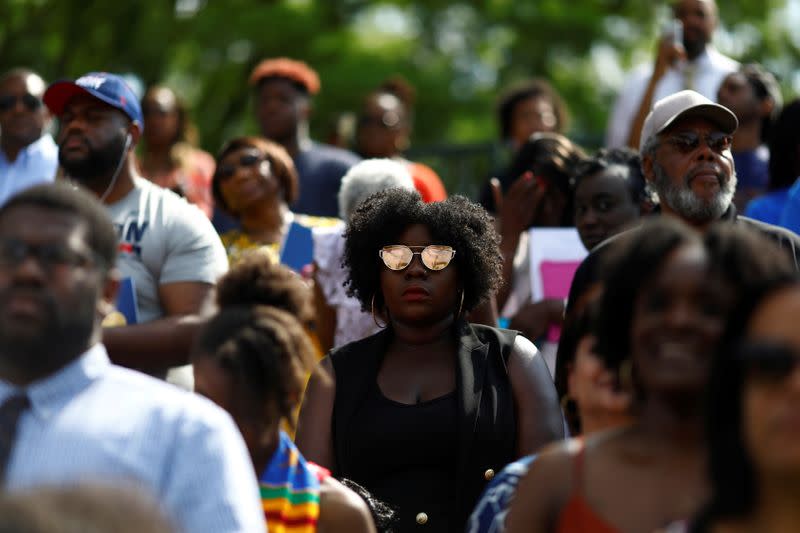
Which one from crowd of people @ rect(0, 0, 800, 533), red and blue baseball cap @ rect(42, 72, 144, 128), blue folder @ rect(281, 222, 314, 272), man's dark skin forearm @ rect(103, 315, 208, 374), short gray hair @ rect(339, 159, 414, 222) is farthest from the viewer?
blue folder @ rect(281, 222, 314, 272)

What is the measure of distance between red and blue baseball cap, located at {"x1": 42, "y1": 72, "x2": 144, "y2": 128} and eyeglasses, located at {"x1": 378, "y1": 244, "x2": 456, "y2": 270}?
1522 mm

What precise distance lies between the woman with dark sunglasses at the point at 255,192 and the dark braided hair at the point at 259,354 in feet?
11.7

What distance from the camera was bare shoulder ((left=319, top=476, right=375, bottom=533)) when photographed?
4230 millimetres

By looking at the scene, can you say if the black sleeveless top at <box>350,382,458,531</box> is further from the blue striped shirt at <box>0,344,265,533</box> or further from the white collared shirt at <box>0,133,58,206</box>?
the white collared shirt at <box>0,133,58,206</box>

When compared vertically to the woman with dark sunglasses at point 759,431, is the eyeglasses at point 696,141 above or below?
above

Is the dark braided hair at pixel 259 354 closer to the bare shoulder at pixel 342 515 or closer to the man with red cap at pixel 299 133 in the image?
the bare shoulder at pixel 342 515

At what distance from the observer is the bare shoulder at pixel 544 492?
3.57 metres

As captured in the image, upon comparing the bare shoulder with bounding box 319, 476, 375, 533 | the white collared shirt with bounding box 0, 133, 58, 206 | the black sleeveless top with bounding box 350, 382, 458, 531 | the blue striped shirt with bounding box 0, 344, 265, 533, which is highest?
the white collared shirt with bounding box 0, 133, 58, 206

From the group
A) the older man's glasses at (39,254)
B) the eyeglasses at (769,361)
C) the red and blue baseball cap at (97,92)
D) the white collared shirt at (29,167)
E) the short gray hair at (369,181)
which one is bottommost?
the eyeglasses at (769,361)

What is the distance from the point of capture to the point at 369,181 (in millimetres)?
7324

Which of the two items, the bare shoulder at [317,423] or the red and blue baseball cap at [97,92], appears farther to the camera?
the red and blue baseball cap at [97,92]

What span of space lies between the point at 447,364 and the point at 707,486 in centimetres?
229

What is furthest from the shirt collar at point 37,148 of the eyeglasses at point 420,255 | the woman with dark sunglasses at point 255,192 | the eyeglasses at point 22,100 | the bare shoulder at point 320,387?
the bare shoulder at point 320,387

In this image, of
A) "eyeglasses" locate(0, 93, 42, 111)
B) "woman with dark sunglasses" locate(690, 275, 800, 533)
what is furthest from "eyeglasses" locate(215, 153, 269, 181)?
"woman with dark sunglasses" locate(690, 275, 800, 533)
